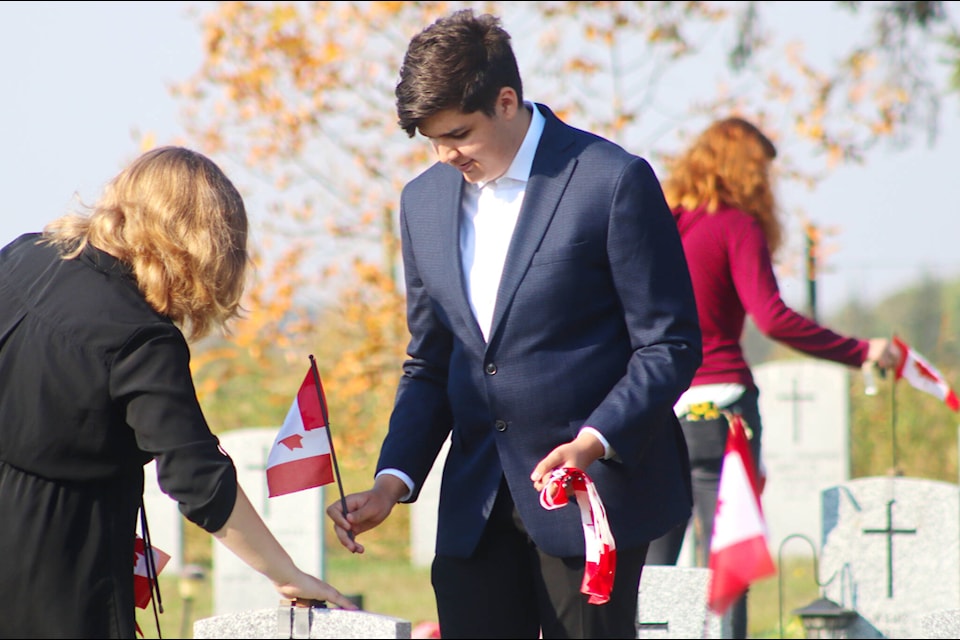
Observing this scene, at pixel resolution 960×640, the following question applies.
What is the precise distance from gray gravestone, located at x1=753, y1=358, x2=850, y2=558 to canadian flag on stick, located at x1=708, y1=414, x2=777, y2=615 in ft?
15.6

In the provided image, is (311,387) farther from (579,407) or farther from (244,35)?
(244,35)

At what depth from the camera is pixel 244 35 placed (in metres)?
9.52

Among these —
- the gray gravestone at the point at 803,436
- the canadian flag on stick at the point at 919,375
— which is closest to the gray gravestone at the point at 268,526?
the canadian flag on stick at the point at 919,375

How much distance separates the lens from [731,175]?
481cm

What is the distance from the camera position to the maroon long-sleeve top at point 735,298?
183 inches

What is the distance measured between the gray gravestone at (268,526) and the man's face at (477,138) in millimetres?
4728

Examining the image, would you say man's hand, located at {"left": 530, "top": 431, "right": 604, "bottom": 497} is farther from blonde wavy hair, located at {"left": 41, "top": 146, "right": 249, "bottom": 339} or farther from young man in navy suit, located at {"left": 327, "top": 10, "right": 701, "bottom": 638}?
blonde wavy hair, located at {"left": 41, "top": 146, "right": 249, "bottom": 339}

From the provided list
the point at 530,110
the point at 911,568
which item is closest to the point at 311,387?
the point at 530,110

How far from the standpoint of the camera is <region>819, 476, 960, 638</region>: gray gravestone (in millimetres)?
A: 5855

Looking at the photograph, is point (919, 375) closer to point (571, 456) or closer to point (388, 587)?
point (571, 456)

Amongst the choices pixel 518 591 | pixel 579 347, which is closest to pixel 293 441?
pixel 518 591

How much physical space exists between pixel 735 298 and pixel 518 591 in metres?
2.22

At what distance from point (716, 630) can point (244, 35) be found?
6018 mm

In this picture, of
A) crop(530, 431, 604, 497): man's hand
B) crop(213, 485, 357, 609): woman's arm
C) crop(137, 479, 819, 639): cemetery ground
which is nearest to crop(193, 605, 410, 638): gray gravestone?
crop(213, 485, 357, 609): woman's arm
